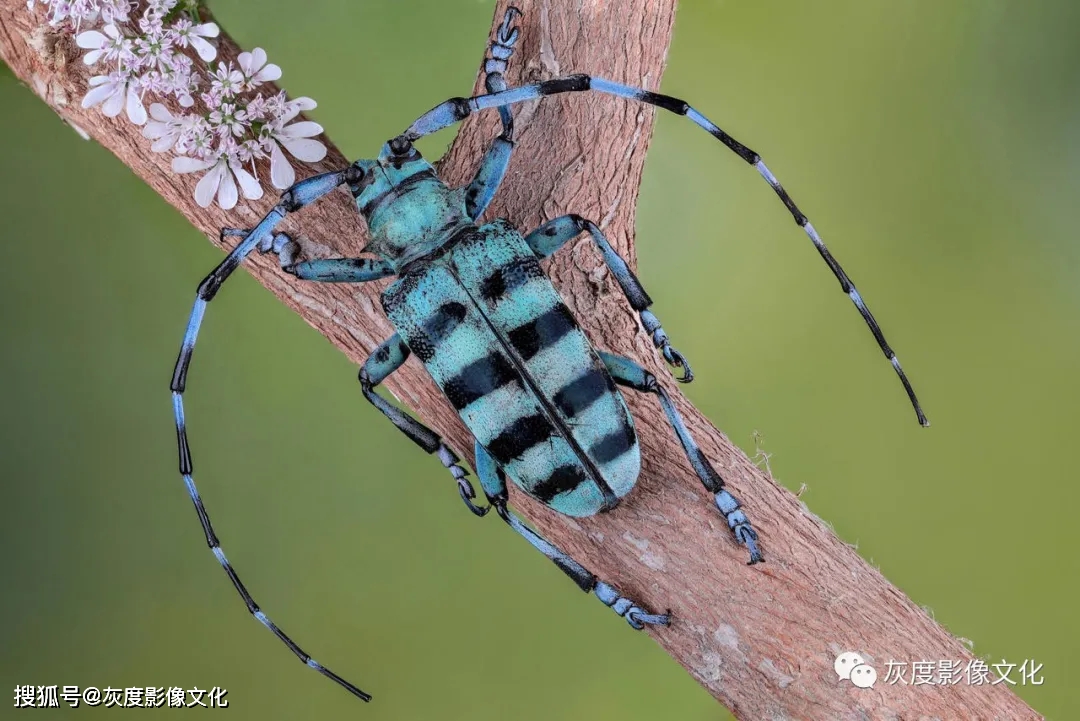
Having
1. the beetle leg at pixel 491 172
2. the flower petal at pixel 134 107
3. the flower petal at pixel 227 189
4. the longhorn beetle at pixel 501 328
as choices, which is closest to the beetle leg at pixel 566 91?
the longhorn beetle at pixel 501 328

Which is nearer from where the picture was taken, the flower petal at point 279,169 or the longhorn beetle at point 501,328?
the longhorn beetle at point 501,328

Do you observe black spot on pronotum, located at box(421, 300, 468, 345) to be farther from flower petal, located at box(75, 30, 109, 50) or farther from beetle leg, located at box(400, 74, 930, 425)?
flower petal, located at box(75, 30, 109, 50)

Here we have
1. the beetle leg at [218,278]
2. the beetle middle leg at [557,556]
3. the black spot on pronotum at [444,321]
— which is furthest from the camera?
the beetle middle leg at [557,556]

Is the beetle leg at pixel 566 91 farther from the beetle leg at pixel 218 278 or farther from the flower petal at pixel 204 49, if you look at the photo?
the flower petal at pixel 204 49

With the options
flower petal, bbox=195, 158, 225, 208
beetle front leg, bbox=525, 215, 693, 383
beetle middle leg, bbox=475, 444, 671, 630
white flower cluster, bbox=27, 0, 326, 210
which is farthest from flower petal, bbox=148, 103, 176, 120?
beetle middle leg, bbox=475, 444, 671, 630

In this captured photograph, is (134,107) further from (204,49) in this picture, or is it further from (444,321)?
(444,321)

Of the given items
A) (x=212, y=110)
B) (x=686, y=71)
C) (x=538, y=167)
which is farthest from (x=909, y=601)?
(x=686, y=71)

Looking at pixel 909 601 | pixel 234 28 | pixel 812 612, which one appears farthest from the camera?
pixel 234 28

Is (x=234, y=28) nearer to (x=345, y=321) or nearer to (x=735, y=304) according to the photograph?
(x=345, y=321)
